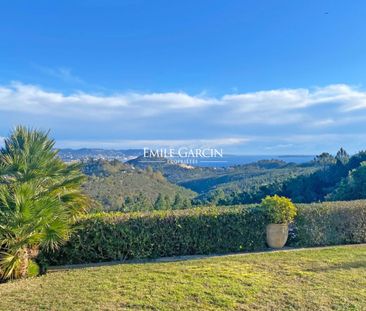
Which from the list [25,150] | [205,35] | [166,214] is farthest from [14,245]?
[205,35]

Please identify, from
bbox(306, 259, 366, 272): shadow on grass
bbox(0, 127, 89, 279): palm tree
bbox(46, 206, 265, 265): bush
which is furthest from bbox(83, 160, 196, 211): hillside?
bbox(306, 259, 366, 272): shadow on grass

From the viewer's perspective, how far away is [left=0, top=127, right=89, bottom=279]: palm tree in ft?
15.5

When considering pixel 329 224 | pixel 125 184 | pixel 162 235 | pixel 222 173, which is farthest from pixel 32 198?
pixel 222 173

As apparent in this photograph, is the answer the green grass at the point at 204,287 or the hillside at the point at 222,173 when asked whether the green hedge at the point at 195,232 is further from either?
the hillside at the point at 222,173

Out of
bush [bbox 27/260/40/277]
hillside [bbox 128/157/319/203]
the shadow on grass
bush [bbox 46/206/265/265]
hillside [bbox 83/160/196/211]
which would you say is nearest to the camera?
the shadow on grass

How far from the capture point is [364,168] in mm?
15570

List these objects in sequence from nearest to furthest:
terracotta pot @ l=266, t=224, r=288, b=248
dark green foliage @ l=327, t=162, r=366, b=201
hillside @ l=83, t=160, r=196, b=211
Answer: terracotta pot @ l=266, t=224, r=288, b=248
dark green foliage @ l=327, t=162, r=366, b=201
hillside @ l=83, t=160, r=196, b=211

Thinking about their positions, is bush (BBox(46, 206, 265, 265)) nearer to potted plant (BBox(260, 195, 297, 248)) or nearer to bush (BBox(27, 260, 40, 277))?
potted plant (BBox(260, 195, 297, 248))

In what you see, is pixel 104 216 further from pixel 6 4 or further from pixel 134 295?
pixel 6 4

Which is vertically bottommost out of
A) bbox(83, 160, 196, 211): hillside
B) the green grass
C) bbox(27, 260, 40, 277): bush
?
bbox(83, 160, 196, 211): hillside

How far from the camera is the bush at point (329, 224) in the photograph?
7.30 metres

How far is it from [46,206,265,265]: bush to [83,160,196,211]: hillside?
3045cm

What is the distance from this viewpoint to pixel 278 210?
706 centimetres

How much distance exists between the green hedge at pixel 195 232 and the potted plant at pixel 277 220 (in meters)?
0.15
